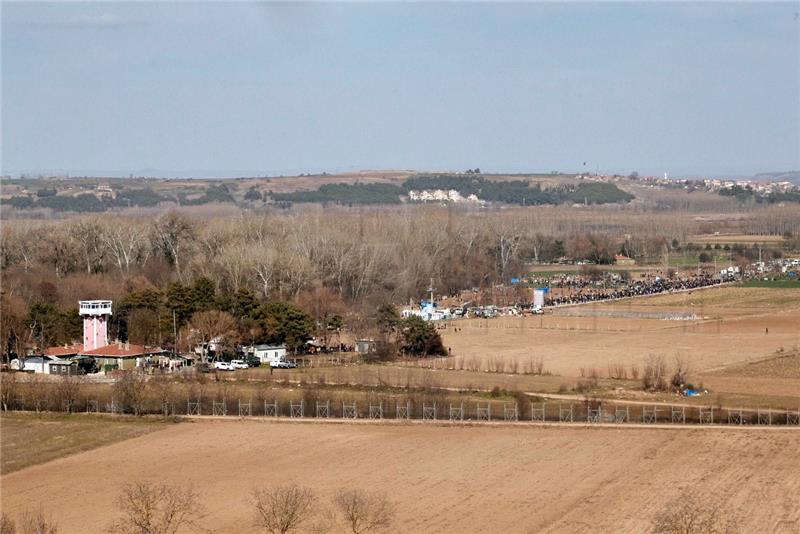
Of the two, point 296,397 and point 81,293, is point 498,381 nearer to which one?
point 296,397

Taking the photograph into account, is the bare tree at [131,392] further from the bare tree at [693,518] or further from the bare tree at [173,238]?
the bare tree at [173,238]

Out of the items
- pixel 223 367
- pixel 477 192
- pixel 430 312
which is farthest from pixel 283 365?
pixel 477 192

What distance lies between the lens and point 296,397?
3325cm

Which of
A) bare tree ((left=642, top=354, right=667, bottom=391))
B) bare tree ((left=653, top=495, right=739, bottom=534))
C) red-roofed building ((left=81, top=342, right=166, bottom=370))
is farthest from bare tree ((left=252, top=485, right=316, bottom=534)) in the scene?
red-roofed building ((left=81, top=342, right=166, bottom=370))

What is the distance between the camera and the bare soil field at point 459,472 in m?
20.8

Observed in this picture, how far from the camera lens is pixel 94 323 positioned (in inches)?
1646

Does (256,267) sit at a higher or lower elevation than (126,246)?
lower

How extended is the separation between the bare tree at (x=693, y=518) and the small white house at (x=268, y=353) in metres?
20.9

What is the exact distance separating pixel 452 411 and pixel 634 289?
3821 centimetres

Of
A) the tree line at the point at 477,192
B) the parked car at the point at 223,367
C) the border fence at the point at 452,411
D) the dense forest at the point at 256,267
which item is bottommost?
the parked car at the point at 223,367

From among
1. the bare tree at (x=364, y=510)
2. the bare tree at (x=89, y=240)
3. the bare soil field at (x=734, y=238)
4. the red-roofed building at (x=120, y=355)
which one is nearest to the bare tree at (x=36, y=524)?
the bare tree at (x=364, y=510)

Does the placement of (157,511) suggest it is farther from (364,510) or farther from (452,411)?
(452,411)

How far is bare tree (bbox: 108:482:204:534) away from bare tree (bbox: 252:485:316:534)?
0.96m

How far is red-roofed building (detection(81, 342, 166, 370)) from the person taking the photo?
39844mm
